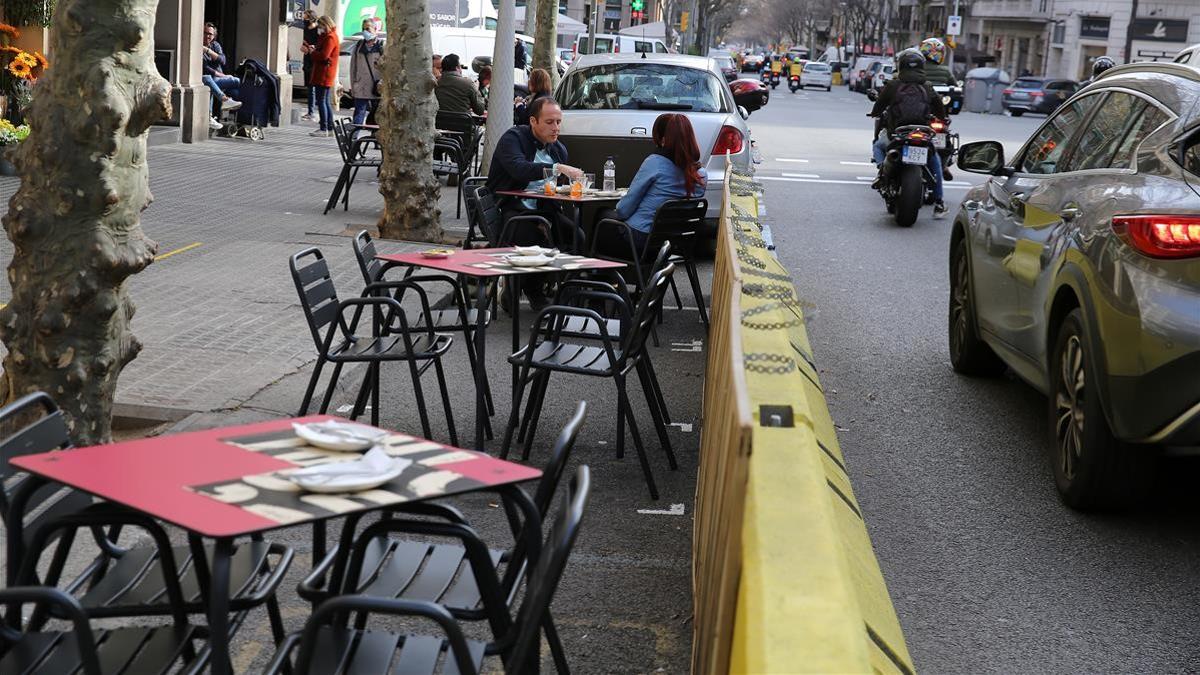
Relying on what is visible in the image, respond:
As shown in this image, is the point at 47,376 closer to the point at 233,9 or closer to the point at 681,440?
the point at 681,440

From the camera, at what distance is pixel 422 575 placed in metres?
4.03

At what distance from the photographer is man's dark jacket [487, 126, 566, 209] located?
11.0 meters

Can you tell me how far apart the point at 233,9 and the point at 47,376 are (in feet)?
Answer: 74.7

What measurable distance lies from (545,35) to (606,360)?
17.1 m

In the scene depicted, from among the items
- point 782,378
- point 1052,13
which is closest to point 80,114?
point 782,378

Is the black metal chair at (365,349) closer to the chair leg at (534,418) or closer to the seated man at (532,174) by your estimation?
the chair leg at (534,418)

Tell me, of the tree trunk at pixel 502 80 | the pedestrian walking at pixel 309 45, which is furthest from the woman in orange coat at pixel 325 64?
the tree trunk at pixel 502 80

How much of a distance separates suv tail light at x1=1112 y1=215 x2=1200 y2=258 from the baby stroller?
20048mm

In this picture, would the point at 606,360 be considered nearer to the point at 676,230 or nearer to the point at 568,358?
the point at 568,358

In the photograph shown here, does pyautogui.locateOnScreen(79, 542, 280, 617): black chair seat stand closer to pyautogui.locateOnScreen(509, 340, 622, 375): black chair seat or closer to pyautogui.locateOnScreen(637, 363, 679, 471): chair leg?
pyautogui.locateOnScreen(509, 340, 622, 375): black chair seat

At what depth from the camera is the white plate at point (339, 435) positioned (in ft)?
13.0

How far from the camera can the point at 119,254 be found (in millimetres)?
6215

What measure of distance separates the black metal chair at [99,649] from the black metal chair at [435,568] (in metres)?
0.31

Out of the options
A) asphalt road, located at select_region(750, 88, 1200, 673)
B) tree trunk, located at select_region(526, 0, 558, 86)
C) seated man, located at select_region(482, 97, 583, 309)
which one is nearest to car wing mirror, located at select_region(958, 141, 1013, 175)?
asphalt road, located at select_region(750, 88, 1200, 673)
